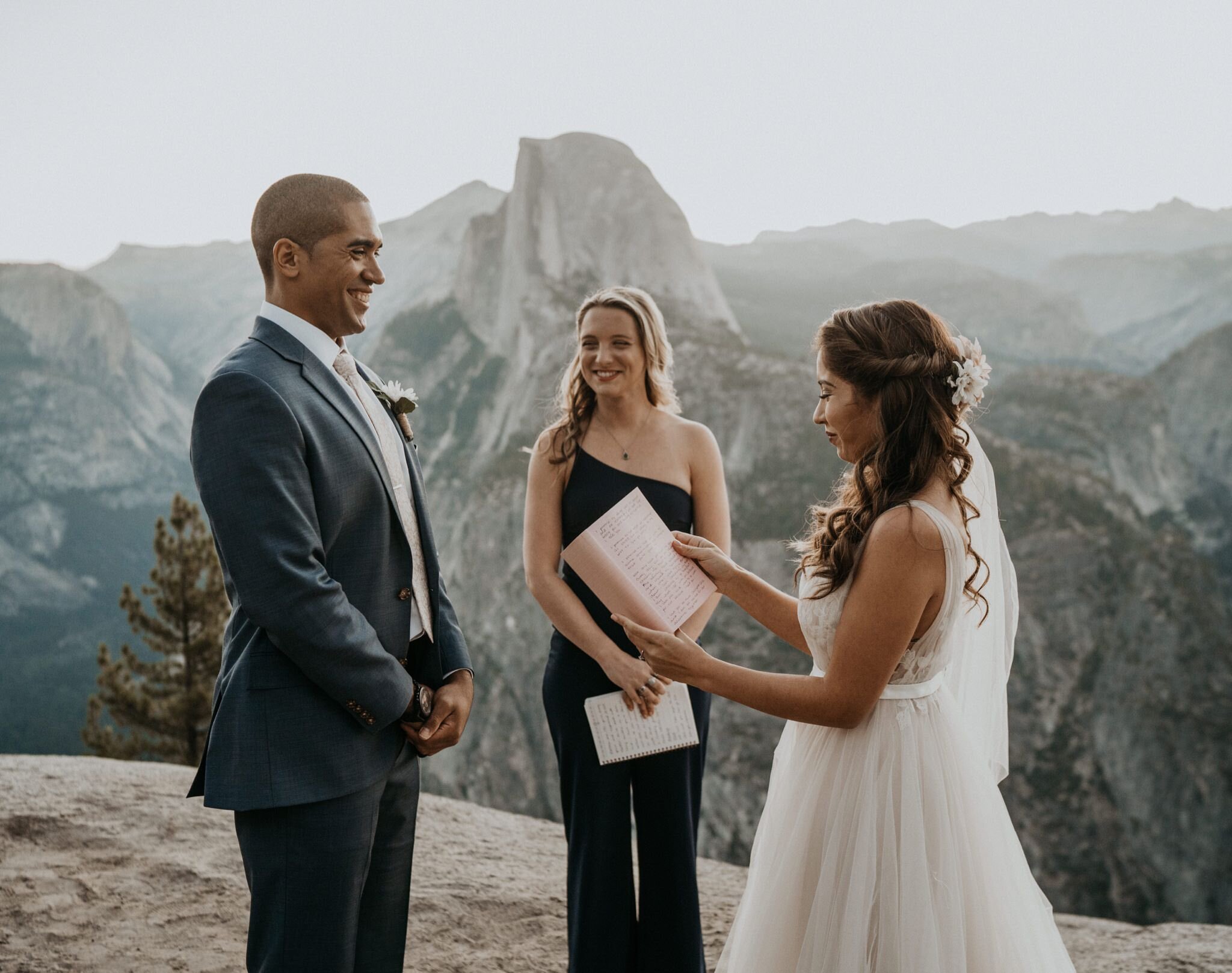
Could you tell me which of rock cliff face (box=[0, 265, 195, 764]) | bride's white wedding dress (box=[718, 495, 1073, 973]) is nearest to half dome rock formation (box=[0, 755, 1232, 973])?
bride's white wedding dress (box=[718, 495, 1073, 973])

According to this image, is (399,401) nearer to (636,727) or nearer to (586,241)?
(636,727)

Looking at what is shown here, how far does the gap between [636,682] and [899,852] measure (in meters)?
0.99

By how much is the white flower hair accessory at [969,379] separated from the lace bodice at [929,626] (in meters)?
0.29

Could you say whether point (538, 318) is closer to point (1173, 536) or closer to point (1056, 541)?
point (1056, 541)

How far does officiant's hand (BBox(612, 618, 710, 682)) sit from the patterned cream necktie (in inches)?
21.7

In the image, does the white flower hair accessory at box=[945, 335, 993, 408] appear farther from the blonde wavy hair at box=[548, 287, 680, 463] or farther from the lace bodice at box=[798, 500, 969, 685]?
the blonde wavy hair at box=[548, 287, 680, 463]

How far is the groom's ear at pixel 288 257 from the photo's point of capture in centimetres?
211

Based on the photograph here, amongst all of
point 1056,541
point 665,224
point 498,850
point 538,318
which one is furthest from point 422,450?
point 498,850

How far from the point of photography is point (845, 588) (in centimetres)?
205

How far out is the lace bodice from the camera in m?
1.89

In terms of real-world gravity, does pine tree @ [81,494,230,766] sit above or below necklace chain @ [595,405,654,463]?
below

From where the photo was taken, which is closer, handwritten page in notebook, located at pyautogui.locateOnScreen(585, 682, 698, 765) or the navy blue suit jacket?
the navy blue suit jacket

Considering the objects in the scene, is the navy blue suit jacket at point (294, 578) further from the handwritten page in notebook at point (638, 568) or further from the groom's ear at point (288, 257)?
the handwritten page in notebook at point (638, 568)

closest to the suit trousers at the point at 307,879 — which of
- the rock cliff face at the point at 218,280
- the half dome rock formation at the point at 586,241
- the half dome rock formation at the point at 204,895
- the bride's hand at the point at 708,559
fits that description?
the bride's hand at the point at 708,559
